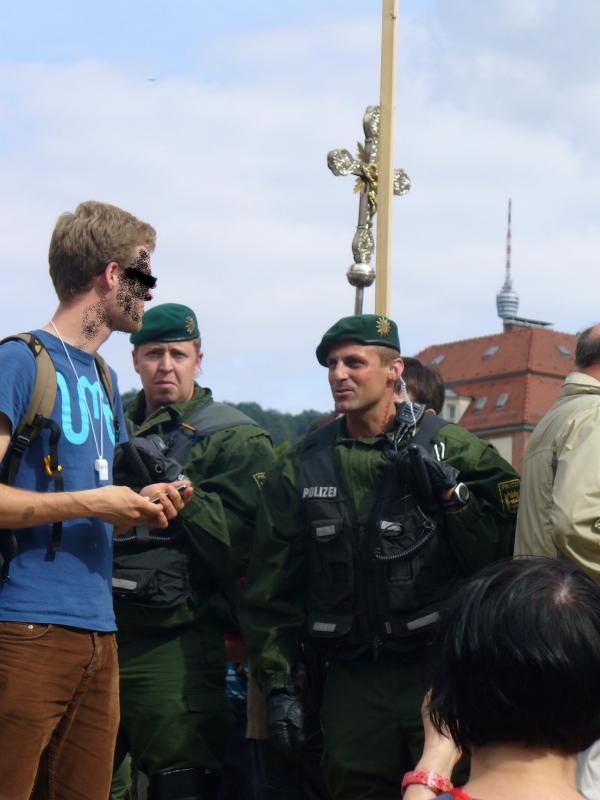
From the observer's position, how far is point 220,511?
5.94 metres

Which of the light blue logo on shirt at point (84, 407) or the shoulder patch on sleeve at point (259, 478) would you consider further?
the shoulder patch on sleeve at point (259, 478)

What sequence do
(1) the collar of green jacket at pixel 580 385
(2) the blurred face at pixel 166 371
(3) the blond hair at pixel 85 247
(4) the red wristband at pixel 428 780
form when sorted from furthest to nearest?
1. (2) the blurred face at pixel 166 371
2. (1) the collar of green jacket at pixel 580 385
3. (3) the blond hair at pixel 85 247
4. (4) the red wristband at pixel 428 780

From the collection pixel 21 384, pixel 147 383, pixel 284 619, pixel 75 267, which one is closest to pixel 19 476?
pixel 21 384

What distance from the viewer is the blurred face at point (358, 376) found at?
5.95 meters

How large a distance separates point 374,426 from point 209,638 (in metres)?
1.17

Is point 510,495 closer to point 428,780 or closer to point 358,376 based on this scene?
point 358,376

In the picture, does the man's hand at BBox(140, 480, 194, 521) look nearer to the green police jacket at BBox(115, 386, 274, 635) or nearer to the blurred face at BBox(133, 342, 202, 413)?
the green police jacket at BBox(115, 386, 274, 635)

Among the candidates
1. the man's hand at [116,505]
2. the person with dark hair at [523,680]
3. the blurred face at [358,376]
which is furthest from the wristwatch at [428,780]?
the blurred face at [358,376]

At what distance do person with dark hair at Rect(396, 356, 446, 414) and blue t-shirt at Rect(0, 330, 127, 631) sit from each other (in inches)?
106

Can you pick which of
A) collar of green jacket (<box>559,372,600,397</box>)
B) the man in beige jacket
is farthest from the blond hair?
collar of green jacket (<box>559,372,600,397</box>)

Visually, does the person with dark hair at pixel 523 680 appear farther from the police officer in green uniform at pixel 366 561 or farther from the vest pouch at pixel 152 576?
the vest pouch at pixel 152 576

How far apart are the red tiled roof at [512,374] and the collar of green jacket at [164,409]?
74066 mm

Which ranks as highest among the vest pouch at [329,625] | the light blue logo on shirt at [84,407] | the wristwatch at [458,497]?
the light blue logo on shirt at [84,407]

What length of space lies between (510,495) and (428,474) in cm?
45
